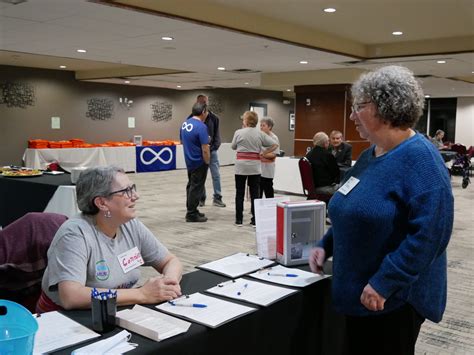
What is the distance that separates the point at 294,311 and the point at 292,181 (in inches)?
277

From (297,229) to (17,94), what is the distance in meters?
11.1

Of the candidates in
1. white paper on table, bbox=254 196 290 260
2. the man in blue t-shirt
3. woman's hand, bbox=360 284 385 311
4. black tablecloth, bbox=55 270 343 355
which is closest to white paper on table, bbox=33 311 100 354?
black tablecloth, bbox=55 270 343 355

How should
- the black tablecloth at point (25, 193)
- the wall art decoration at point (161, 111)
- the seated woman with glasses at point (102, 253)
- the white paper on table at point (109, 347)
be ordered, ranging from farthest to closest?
the wall art decoration at point (161, 111) < the black tablecloth at point (25, 193) < the seated woman with glasses at point (102, 253) < the white paper on table at point (109, 347)

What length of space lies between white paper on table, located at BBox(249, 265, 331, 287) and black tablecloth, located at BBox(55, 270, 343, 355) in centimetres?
3

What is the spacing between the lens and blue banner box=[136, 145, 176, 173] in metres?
12.5

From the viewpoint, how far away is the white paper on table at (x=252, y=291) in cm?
176

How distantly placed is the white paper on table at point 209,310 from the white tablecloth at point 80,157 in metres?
9.32

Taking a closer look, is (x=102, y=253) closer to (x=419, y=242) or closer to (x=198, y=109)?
(x=419, y=242)

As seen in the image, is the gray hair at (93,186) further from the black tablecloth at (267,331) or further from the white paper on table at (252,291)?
the white paper on table at (252,291)

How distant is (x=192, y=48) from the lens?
23.5 ft

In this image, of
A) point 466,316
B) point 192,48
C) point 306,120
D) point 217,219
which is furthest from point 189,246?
point 306,120

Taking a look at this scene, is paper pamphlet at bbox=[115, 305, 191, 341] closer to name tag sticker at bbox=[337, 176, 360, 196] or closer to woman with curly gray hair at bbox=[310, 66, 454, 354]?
woman with curly gray hair at bbox=[310, 66, 454, 354]

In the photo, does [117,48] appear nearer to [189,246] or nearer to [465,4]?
[189,246]

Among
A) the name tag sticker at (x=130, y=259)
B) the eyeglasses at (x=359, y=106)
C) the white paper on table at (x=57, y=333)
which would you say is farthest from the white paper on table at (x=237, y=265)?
the eyeglasses at (x=359, y=106)
